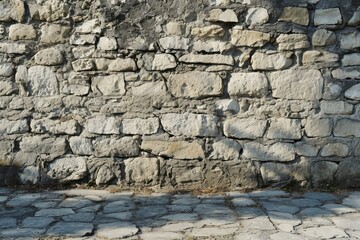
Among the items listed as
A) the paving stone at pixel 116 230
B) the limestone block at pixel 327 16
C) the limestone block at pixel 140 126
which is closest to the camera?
the paving stone at pixel 116 230

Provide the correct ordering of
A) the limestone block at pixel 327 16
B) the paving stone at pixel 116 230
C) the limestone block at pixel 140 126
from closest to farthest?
the paving stone at pixel 116 230 < the limestone block at pixel 327 16 < the limestone block at pixel 140 126

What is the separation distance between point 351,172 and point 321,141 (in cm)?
38

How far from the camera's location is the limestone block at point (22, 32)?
3.91 meters

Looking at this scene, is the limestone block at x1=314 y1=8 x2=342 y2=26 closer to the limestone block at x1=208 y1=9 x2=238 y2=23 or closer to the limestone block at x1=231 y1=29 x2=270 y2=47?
the limestone block at x1=231 y1=29 x2=270 y2=47

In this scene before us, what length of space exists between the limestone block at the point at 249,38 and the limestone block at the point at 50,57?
1.55 metres

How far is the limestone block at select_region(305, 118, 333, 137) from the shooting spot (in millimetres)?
3787

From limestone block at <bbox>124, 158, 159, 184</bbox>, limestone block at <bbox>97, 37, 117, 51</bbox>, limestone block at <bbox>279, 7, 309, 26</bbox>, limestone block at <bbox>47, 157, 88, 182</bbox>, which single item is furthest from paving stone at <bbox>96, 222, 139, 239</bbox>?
limestone block at <bbox>279, 7, 309, 26</bbox>

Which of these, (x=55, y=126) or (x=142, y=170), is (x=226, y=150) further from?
(x=55, y=126)

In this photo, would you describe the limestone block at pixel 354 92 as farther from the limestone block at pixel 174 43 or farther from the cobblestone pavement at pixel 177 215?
the limestone block at pixel 174 43

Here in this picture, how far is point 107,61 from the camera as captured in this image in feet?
12.7

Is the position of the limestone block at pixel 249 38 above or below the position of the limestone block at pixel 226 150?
above

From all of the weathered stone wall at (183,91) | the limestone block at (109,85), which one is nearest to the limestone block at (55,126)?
the weathered stone wall at (183,91)

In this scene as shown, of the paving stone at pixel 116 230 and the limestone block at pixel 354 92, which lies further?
the limestone block at pixel 354 92

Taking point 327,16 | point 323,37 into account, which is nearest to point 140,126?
point 323,37
